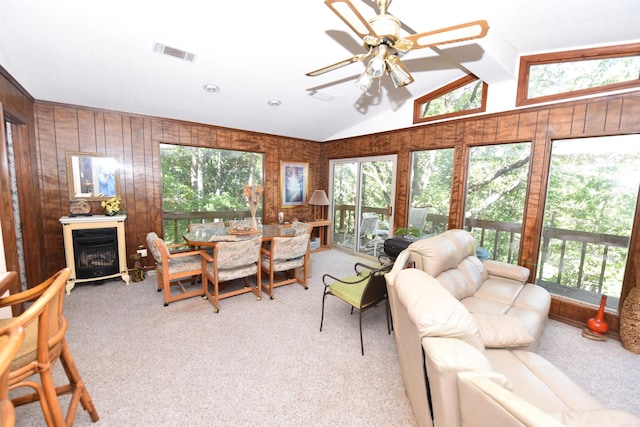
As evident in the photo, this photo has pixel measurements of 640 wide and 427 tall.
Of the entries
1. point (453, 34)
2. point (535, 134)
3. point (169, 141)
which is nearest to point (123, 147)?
point (169, 141)

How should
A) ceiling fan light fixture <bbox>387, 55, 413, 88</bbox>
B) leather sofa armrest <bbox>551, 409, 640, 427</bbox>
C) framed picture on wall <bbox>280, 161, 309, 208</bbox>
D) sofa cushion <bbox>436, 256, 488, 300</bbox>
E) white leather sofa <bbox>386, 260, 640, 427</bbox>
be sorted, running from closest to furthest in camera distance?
white leather sofa <bbox>386, 260, 640, 427</bbox> < leather sofa armrest <bbox>551, 409, 640, 427</bbox> < ceiling fan light fixture <bbox>387, 55, 413, 88</bbox> < sofa cushion <bbox>436, 256, 488, 300</bbox> < framed picture on wall <bbox>280, 161, 309, 208</bbox>

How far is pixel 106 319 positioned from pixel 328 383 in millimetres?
2484

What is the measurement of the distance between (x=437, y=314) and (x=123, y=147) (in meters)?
4.55

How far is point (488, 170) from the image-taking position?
3629 millimetres

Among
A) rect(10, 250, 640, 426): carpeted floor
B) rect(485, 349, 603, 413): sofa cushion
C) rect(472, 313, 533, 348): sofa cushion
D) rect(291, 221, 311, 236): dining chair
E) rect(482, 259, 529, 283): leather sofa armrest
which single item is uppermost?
rect(291, 221, 311, 236): dining chair

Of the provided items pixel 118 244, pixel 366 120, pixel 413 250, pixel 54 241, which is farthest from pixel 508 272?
pixel 54 241

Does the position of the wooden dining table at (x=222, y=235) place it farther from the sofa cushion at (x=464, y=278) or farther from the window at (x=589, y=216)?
the window at (x=589, y=216)

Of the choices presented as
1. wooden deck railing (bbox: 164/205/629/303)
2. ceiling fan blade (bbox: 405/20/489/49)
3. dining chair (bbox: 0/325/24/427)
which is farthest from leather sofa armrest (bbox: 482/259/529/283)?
dining chair (bbox: 0/325/24/427)

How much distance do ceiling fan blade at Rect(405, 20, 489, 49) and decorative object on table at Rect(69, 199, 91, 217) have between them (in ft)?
14.1

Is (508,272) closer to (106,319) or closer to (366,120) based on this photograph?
(366,120)

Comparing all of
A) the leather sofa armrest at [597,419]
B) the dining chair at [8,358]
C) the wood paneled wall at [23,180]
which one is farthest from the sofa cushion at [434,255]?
the wood paneled wall at [23,180]

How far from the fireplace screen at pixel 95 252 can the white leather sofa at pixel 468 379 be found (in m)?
3.84

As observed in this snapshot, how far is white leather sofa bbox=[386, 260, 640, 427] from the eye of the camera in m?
0.92

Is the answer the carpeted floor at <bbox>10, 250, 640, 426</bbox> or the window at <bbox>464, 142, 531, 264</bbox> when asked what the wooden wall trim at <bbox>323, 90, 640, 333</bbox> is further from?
the carpeted floor at <bbox>10, 250, 640, 426</bbox>
